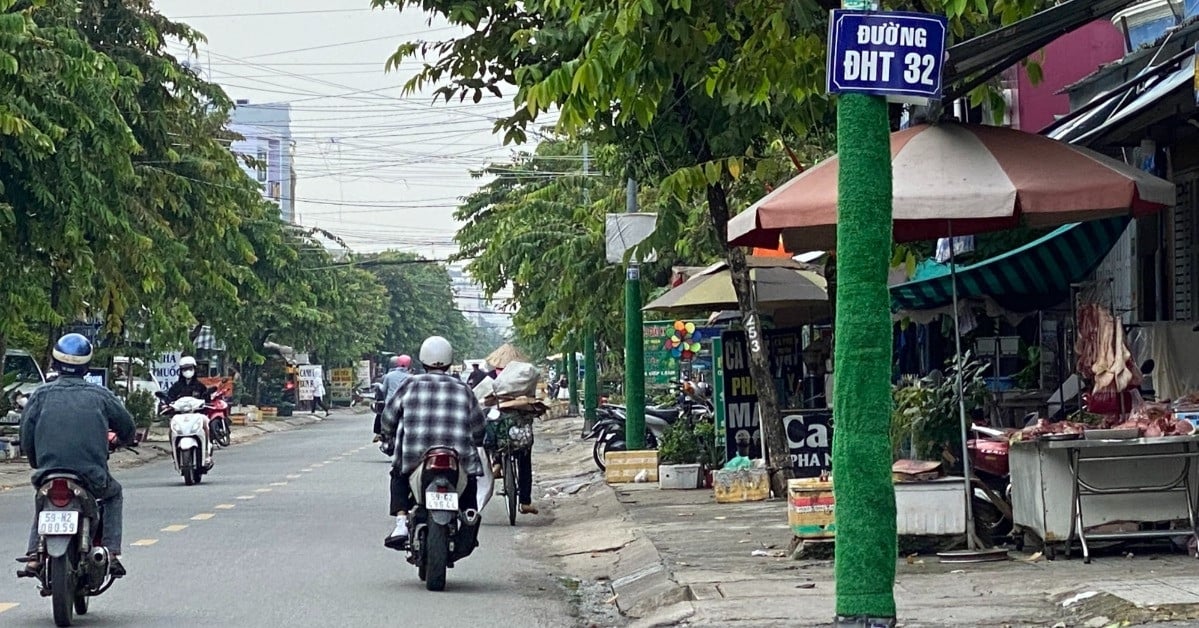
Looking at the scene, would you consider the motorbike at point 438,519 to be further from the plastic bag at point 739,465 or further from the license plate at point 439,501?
the plastic bag at point 739,465

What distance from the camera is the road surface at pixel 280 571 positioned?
375 inches

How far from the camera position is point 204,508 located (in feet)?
57.0

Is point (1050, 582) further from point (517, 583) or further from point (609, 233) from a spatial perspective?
point (609, 233)

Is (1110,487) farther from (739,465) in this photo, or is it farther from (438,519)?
(739,465)

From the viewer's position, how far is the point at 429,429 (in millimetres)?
10695

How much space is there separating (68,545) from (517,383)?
25.9 ft

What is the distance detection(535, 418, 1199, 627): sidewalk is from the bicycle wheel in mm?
1218

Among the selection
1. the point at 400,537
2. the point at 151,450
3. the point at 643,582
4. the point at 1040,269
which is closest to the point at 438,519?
the point at 400,537

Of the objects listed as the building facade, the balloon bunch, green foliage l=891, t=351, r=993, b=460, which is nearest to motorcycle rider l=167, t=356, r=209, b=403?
the balloon bunch

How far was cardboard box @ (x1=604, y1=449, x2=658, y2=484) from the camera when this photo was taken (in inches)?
809

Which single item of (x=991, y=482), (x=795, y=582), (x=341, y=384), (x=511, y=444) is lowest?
(x=795, y=582)

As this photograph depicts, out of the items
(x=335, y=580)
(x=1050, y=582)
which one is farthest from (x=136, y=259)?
(x=1050, y=582)

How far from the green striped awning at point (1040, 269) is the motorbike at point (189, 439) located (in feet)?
35.7

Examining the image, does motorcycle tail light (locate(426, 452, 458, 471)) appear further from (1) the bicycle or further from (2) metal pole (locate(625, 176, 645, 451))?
(2) metal pole (locate(625, 176, 645, 451))
